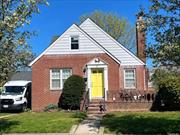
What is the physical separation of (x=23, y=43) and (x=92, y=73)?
15.6 meters

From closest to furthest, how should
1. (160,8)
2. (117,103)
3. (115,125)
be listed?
(160,8) → (115,125) → (117,103)

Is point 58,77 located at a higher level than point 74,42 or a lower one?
lower

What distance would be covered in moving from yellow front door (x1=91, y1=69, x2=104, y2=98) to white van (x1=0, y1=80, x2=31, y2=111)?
5220 millimetres

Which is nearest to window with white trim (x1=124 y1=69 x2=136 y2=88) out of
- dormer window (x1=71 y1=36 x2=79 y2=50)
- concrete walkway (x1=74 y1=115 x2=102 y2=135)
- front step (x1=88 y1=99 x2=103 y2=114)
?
front step (x1=88 y1=99 x2=103 y2=114)

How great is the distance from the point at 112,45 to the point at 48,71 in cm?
598

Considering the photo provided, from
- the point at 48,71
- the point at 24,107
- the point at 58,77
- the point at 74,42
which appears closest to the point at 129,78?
the point at 74,42

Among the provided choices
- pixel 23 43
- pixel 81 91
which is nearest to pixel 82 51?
pixel 81 91

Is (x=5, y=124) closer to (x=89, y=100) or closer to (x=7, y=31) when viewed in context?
(x=7, y=31)

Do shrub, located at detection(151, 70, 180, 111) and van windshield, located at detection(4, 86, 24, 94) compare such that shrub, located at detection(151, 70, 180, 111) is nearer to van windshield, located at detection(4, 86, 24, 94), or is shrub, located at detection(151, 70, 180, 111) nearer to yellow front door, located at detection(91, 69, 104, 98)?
yellow front door, located at detection(91, 69, 104, 98)

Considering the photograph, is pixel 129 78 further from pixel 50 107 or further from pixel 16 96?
pixel 16 96

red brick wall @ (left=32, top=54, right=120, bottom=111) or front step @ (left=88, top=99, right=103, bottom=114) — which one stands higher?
red brick wall @ (left=32, top=54, right=120, bottom=111)

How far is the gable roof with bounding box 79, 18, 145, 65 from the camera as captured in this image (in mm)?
33719

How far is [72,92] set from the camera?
1139 inches

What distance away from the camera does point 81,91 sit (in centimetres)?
2919
